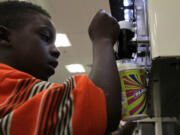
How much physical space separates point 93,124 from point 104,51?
0.16 metres

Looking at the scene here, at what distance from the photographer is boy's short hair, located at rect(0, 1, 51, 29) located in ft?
2.31

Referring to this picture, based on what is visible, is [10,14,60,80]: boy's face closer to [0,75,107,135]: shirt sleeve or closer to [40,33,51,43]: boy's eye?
[40,33,51,43]: boy's eye

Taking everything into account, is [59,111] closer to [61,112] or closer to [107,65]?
[61,112]

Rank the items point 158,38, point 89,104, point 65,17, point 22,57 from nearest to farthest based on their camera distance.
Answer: point 89,104
point 158,38
point 22,57
point 65,17

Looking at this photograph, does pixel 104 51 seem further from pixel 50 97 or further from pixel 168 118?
pixel 168 118

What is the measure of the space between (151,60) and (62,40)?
284 centimetres

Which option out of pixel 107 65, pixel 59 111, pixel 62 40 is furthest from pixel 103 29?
pixel 62 40

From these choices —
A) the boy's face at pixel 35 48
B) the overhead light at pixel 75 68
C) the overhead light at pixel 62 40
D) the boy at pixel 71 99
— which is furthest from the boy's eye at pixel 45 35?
the overhead light at pixel 75 68

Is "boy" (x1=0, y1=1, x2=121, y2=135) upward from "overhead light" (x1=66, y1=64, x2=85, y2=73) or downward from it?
upward

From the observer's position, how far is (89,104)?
0.44 metres

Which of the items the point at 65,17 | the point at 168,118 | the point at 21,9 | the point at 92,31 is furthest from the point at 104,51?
the point at 65,17

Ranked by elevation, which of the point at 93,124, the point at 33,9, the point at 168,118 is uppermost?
the point at 33,9

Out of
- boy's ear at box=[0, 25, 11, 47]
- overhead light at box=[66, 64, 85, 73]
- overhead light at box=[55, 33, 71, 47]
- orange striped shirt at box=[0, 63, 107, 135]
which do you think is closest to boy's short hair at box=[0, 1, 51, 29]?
boy's ear at box=[0, 25, 11, 47]

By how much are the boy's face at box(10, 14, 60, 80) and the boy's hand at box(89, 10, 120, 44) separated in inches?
5.9
